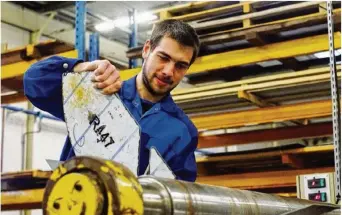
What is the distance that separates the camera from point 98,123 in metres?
1.78

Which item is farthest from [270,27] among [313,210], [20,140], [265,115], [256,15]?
[20,140]

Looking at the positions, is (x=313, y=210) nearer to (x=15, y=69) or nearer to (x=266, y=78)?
(x=266, y=78)

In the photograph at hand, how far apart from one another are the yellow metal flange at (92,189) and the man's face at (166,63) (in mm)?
1216

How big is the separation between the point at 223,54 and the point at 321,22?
2.99 ft

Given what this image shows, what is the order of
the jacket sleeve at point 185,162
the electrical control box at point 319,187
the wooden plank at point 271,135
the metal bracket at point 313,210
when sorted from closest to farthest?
the metal bracket at point 313,210 < the jacket sleeve at point 185,162 < the electrical control box at point 319,187 < the wooden plank at point 271,135

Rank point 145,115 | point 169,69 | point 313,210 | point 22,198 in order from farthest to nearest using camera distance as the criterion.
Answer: point 22,198
point 145,115
point 169,69
point 313,210

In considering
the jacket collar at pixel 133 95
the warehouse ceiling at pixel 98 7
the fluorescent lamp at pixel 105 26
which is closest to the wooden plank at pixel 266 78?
the jacket collar at pixel 133 95

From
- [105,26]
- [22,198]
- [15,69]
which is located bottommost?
[22,198]

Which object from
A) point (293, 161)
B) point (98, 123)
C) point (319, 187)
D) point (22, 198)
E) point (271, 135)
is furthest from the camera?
point (271, 135)

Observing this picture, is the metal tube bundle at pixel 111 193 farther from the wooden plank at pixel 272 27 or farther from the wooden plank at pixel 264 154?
the wooden plank at pixel 264 154

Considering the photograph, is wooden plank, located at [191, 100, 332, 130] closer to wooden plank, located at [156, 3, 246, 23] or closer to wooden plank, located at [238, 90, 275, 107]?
wooden plank, located at [238, 90, 275, 107]

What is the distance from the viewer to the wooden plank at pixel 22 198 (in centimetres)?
548

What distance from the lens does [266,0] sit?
477 centimetres

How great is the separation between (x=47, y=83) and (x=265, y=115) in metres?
3.22
